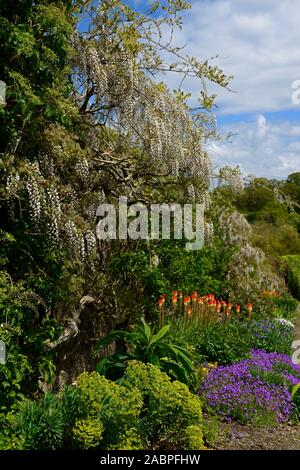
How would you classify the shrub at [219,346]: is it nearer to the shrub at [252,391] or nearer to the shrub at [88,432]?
the shrub at [252,391]

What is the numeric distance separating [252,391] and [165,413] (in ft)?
5.48

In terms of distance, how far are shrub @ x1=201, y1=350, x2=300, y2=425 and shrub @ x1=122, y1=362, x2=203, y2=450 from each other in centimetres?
99

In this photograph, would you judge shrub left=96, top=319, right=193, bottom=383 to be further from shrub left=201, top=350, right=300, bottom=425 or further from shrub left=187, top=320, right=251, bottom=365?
shrub left=187, top=320, right=251, bottom=365

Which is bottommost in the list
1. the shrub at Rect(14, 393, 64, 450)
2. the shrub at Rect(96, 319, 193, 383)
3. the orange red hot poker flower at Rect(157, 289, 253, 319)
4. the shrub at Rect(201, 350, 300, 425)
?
the shrub at Rect(201, 350, 300, 425)

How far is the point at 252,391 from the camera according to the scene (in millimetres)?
5457

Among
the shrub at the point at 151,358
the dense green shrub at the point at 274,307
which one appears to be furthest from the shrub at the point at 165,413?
the dense green shrub at the point at 274,307

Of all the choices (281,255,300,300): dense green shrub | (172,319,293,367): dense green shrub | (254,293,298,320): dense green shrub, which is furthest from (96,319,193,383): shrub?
(281,255,300,300): dense green shrub

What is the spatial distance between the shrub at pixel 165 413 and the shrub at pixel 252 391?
99cm

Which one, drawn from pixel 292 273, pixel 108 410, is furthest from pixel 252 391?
pixel 292 273

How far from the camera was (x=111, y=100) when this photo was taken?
5781 millimetres

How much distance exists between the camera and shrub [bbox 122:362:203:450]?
4.02 meters

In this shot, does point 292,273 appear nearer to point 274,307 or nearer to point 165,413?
point 274,307

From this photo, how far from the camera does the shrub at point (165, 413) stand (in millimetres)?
4016
